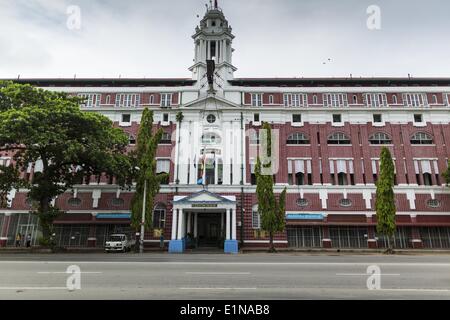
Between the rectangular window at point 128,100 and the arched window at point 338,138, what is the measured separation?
23.0m

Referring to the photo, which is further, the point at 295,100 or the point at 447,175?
the point at 295,100

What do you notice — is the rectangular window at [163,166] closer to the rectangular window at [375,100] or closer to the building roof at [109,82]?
the building roof at [109,82]

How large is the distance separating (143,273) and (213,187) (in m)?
23.4

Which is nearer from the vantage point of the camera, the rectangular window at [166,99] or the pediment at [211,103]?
the pediment at [211,103]

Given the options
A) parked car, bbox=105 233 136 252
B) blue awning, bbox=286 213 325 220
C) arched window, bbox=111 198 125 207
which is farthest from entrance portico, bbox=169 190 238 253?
arched window, bbox=111 198 125 207

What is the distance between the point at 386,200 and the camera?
30.5 m

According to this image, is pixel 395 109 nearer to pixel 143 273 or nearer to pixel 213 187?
pixel 213 187

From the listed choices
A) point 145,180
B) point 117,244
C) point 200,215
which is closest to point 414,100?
point 200,215

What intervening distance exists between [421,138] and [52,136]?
37.5 meters

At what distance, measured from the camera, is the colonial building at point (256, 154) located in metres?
34.0

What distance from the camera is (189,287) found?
925 cm

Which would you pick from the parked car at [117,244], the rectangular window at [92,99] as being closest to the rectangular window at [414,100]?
the parked car at [117,244]

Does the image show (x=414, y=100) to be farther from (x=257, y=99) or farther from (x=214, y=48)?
(x=214, y=48)
